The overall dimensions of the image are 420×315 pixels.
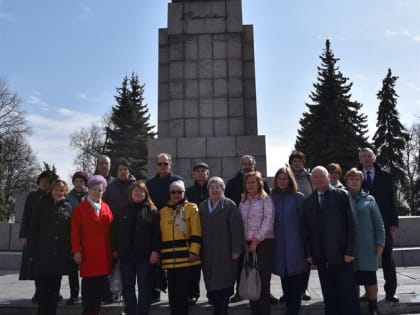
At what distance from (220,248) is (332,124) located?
81.8 ft

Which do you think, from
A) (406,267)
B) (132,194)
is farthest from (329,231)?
(406,267)

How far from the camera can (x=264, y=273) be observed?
4.66 metres

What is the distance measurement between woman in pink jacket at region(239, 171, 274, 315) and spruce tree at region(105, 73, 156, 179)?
27.1m

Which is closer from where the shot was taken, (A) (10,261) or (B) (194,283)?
(B) (194,283)

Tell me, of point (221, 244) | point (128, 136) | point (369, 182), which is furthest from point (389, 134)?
point (221, 244)

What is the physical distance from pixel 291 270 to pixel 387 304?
1.64 meters

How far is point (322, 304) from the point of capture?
525 cm

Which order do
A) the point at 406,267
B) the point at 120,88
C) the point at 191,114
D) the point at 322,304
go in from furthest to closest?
1. the point at 120,88
2. the point at 191,114
3. the point at 406,267
4. the point at 322,304

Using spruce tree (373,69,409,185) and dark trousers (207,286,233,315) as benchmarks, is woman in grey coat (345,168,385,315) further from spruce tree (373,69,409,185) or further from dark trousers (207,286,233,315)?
spruce tree (373,69,409,185)

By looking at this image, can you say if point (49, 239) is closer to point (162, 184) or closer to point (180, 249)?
point (180, 249)

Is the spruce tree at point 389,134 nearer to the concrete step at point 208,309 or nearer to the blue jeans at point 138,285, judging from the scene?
the concrete step at point 208,309

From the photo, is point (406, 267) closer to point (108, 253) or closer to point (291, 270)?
point (291, 270)

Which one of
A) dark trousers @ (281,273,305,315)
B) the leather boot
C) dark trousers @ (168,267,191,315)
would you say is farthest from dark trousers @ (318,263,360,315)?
dark trousers @ (168,267,191,315)

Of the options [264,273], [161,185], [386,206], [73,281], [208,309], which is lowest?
[208,309]
